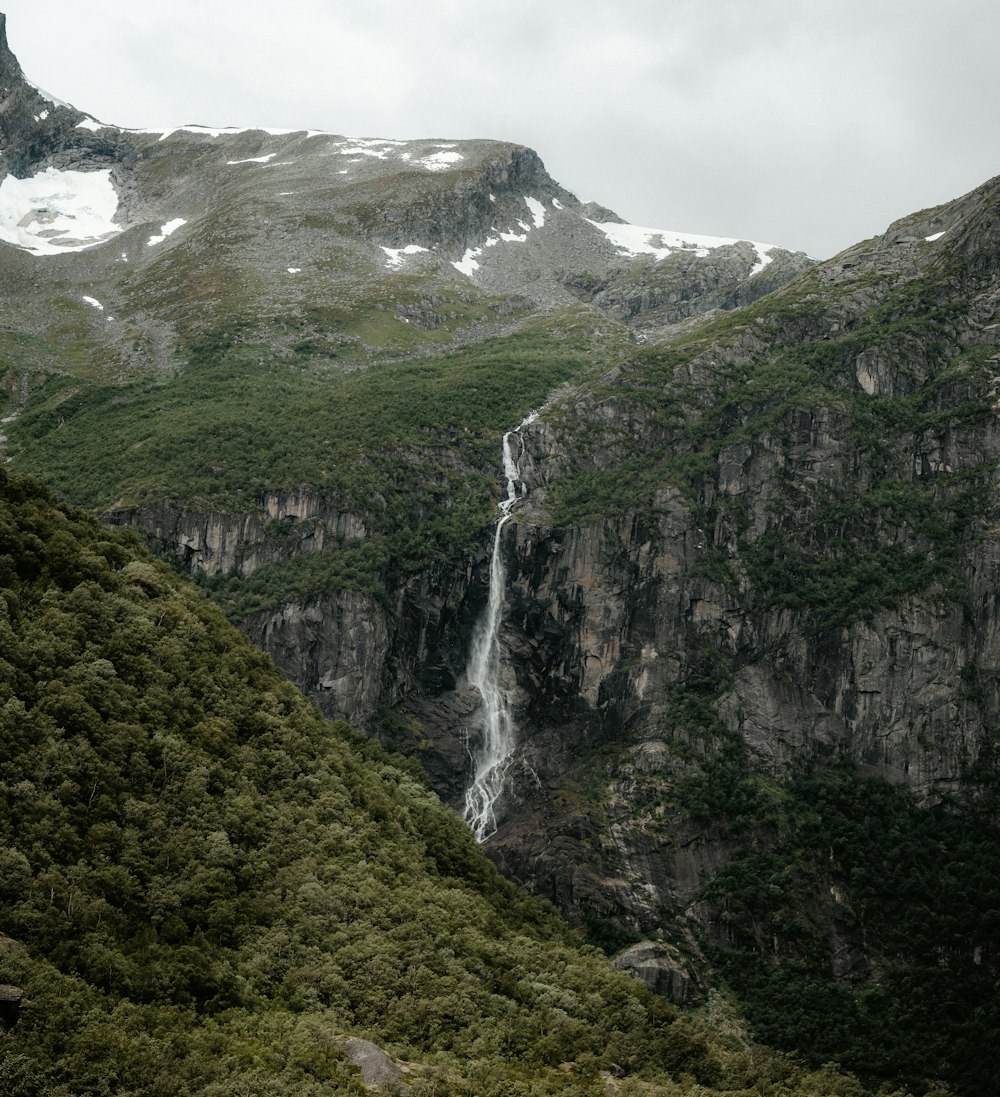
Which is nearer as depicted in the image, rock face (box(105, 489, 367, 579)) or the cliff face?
the cliff face

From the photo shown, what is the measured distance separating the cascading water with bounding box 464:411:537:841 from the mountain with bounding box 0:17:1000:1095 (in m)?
0.30

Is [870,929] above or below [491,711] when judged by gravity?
below

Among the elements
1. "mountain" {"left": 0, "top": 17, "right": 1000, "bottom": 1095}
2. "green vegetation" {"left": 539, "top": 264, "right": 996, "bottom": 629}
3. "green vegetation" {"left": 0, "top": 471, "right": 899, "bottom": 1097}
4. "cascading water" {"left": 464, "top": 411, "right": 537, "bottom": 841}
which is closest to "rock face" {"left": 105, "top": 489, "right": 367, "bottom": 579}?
"mountain" {"left": 0, "top": 17, "right": 1000, "bottom": 1095}

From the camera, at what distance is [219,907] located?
52.4m

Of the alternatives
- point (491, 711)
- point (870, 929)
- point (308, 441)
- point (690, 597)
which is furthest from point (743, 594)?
point (308, 441)

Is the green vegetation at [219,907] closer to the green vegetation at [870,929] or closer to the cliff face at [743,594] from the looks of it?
the green vegetation at [870,929]

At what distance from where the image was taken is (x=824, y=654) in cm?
11400

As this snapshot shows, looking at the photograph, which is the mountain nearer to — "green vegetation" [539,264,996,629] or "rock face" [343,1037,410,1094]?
"green vegetation" [539,264,996,629]

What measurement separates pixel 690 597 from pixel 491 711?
2376cm

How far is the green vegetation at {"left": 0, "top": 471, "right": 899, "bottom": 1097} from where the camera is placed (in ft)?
143

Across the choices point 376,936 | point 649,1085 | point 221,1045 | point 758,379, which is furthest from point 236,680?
point 758,379

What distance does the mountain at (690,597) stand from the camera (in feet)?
317

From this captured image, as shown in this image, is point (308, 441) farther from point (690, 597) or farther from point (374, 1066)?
point (374, 1066)

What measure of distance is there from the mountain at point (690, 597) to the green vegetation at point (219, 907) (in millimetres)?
34261
